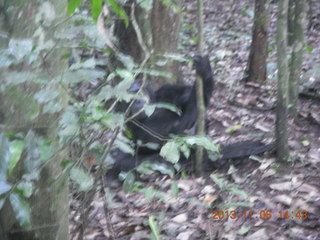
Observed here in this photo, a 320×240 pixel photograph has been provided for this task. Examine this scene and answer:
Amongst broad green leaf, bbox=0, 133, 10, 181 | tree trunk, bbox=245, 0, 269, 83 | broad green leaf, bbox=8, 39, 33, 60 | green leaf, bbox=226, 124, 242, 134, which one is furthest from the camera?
tree trunk, bbox=245, 0, 269, 83

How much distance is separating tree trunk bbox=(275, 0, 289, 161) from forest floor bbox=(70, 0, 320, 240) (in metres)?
0.15

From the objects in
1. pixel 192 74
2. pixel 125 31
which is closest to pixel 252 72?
pixel 192 74

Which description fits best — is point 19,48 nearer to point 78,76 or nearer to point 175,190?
point 78,76

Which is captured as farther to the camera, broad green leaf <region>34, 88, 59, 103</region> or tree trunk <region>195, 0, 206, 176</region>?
tree trunk <region>195, 0, 206, 176</region>

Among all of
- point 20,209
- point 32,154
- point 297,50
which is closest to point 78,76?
point 32,154

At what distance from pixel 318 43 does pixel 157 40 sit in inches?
142

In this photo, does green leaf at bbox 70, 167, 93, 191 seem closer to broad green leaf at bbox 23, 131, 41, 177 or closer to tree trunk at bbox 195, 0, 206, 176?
broad green leaf at bbox 23, 131, 41, 177

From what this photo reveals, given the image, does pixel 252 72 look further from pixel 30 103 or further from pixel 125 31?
pixel 30 103

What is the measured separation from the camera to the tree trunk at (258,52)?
550 centimetres

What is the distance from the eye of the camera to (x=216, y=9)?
10008 millimetres

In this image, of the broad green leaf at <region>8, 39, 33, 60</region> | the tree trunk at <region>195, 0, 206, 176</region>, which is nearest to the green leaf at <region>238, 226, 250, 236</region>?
the tree trunk at <region>195, 0, 206, 176</region>

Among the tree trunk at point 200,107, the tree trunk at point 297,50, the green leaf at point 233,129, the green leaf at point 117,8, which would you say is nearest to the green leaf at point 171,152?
the green leaf at point 117,8

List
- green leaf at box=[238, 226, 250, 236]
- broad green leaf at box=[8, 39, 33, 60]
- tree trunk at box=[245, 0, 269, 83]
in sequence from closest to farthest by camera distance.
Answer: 1. broad green leaf at box=[8, 39, 33, 60]
2. green leaf at box=[238, 226, 250, 236]
3. tree trunk at box=[245, 0, 269, 83]

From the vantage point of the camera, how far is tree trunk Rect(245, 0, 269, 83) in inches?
217
